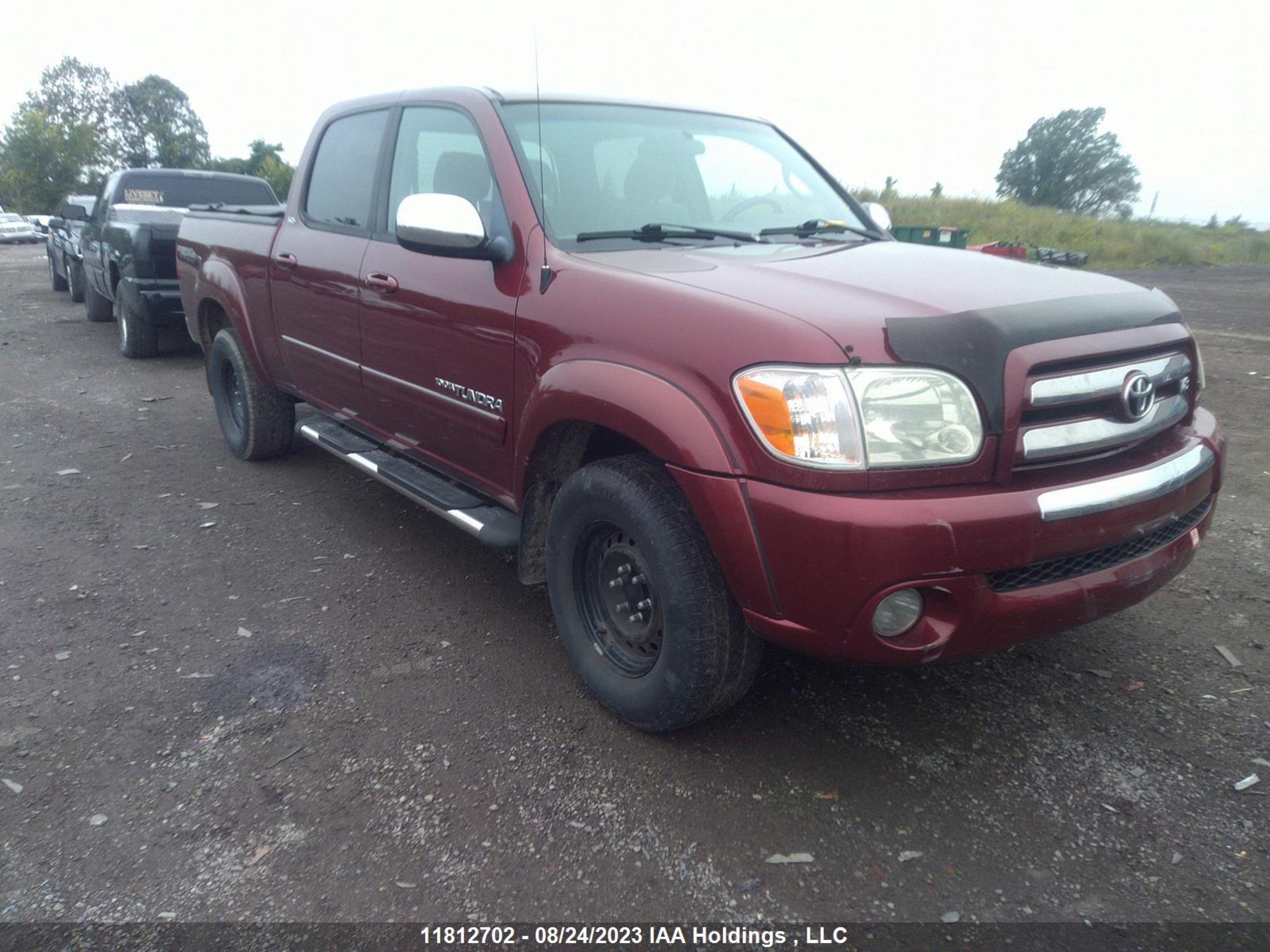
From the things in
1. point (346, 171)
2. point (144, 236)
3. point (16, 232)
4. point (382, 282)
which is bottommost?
point (16, 232)

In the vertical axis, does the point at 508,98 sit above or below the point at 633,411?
above

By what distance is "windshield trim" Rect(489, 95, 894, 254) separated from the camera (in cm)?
305

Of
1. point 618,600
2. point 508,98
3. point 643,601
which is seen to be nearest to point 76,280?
point 508,98

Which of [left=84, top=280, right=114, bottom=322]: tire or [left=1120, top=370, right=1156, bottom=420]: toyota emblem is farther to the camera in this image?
[left=84, top=280, right=114, bottom=322]: tire

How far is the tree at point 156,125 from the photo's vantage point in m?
72.6

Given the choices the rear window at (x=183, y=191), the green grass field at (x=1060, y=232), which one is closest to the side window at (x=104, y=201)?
the rear window at (x=183, y=191)

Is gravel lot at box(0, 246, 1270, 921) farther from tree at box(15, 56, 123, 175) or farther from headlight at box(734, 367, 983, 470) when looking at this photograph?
tree at box(15, 56, 123, 175)

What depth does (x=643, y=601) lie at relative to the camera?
109 inches

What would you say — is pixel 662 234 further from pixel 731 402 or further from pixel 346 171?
pixel 346 171

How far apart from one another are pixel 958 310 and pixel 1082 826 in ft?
4.49

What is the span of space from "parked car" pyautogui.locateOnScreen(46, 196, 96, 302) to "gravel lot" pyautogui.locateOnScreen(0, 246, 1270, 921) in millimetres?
8680

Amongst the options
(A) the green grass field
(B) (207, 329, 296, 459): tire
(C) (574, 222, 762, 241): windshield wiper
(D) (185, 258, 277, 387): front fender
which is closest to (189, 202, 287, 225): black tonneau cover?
(D) (185, 258, 277, 387): front fender

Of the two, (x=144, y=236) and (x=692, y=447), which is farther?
(x=144, y=236)

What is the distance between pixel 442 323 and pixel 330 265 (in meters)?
1.03
